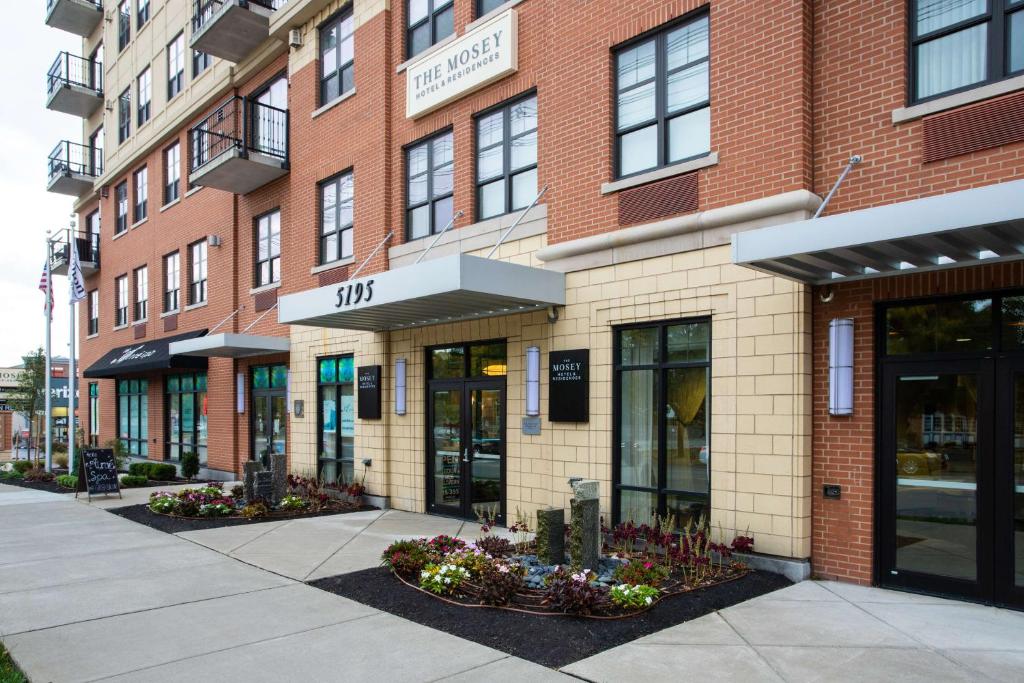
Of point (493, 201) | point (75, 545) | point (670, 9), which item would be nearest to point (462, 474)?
point (493, 201)

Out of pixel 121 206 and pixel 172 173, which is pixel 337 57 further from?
pixel 121 206

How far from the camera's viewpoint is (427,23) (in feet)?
44.3

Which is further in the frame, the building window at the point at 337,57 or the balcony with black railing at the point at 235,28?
the balcony with black railing at the point at 235,28

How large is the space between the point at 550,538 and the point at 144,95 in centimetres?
2341

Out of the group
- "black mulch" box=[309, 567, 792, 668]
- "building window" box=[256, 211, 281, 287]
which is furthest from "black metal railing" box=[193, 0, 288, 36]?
"black mulch" box=[309, 567, 792, 668]

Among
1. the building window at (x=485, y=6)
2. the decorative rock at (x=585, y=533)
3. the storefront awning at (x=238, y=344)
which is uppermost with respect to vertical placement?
the building window at (x=485, y=6)

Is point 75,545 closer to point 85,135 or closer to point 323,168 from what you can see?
point 323,168

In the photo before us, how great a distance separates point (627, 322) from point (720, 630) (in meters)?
4.36

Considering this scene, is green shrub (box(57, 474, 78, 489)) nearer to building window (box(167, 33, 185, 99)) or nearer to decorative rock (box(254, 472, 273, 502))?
decorative rock (box(254, 472, 273, 502))

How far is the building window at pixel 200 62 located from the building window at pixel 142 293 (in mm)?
6511

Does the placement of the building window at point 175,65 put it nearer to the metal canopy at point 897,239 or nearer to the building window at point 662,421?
the building window at point 662,421

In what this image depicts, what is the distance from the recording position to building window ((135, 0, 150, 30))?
25266 mm

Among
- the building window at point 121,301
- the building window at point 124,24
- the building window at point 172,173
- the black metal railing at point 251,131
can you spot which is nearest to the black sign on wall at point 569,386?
the black metal railing at point 251,131

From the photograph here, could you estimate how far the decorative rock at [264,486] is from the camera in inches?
535
